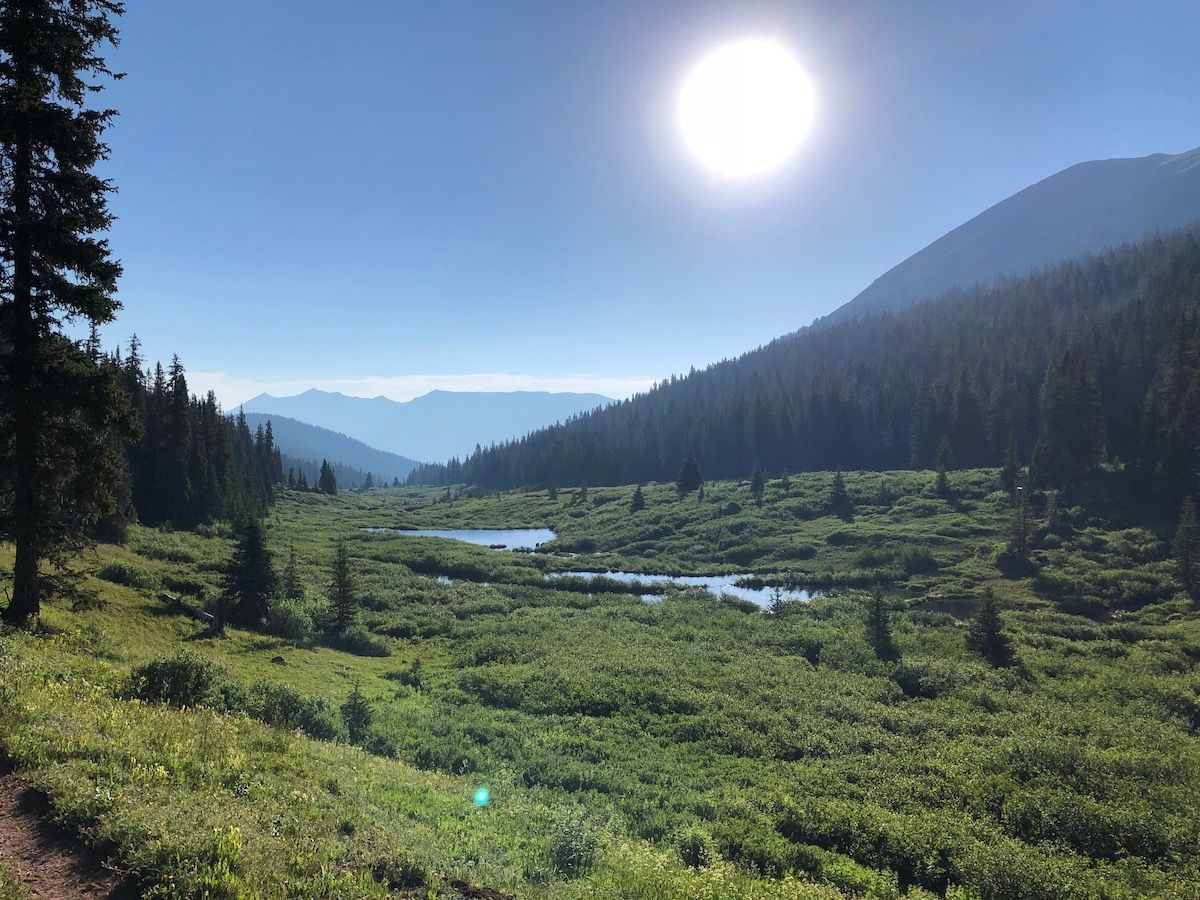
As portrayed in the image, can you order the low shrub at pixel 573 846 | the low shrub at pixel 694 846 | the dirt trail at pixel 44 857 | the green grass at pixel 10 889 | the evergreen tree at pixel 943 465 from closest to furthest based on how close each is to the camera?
the green grass at pixel 10 889 < the dirt trail at pixel 44 857 < the low shrub at pixel 573 846 < the low shrub at pixel 694 846 < the evergreen tree at pixel 943 465

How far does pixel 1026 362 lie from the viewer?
13888 cm

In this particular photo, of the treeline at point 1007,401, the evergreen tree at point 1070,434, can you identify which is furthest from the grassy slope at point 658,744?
the treeline at point 1007,401

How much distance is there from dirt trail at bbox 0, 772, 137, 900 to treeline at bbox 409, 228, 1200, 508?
97.0 meters

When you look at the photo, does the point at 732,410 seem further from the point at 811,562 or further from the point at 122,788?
the point at 122,788

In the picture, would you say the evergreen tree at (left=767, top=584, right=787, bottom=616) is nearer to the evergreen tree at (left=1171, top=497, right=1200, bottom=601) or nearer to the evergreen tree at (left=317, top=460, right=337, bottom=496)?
the evergreen tree at (left=1171, top=497, right=1200, bottom=601)

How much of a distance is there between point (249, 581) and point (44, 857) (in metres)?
36.4

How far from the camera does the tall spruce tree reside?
18188 millimetres

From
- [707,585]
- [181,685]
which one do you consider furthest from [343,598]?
[707,585]

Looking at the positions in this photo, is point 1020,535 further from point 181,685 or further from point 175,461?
point 175,461

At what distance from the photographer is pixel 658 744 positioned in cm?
2666

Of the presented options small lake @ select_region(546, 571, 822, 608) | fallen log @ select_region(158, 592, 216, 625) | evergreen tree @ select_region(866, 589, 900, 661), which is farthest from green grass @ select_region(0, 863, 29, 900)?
→ small lake @ select_region(546, 571, 822, 608)

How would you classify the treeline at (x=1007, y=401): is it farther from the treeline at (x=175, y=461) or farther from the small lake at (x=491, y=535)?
the treeline at (x=175, y=461)

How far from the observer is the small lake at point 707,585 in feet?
209

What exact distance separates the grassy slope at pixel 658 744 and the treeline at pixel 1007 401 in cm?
2733
